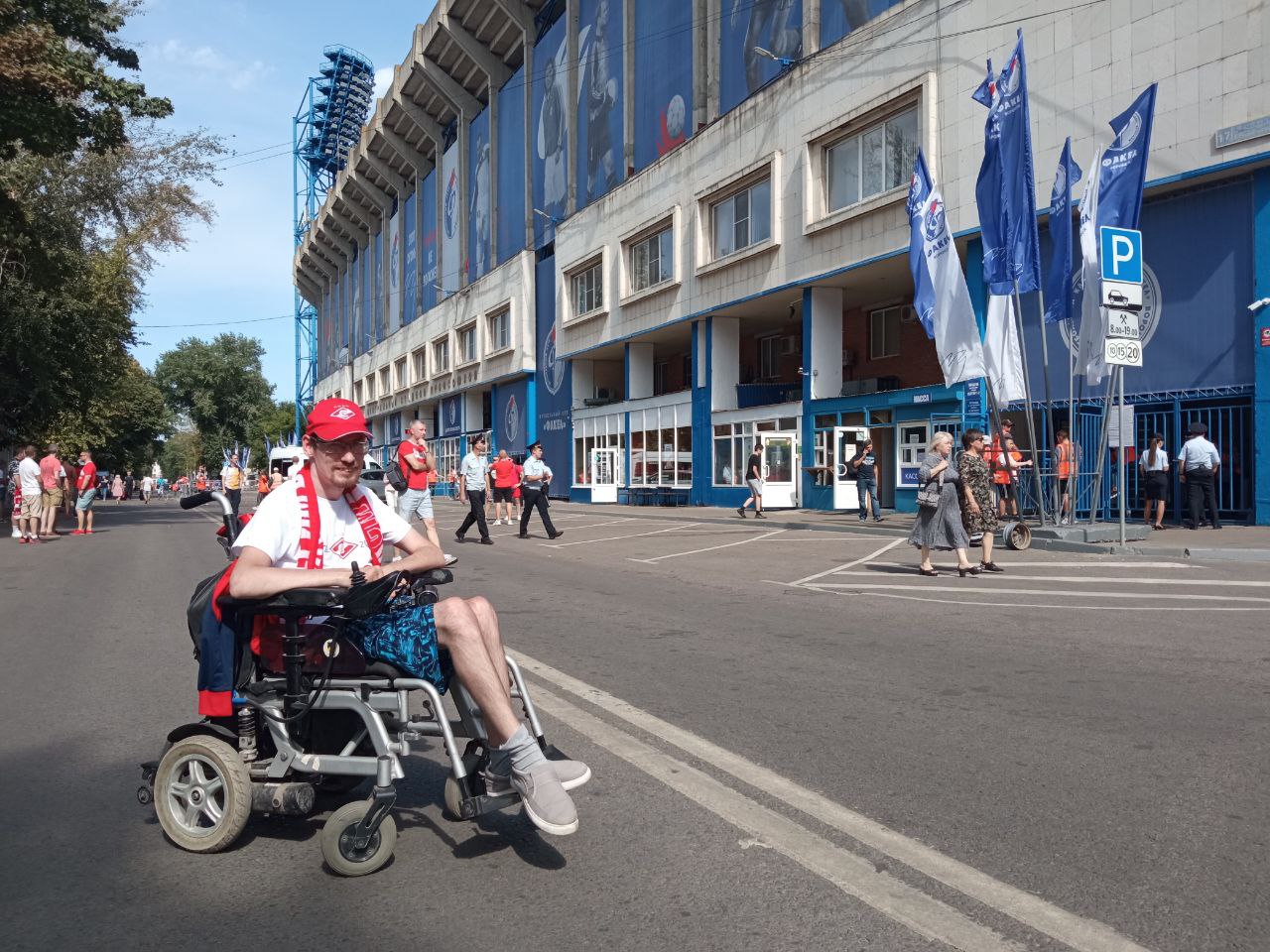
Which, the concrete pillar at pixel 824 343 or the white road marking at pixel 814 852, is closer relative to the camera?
the white road marking at pixel 814 852

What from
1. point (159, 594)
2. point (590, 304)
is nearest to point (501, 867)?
point (159, 594)

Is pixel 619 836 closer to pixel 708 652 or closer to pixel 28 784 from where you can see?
pixel 28 784

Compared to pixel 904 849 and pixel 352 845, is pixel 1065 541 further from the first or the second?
pixel 352 845

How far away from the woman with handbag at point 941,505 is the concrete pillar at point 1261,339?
8320 mm

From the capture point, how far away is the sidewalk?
12.7 metres

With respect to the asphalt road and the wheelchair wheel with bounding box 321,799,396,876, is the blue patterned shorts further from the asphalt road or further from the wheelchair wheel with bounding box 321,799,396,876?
the asphalt road

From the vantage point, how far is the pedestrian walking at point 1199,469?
52.0 feet

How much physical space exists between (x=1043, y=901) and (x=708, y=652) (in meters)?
4.03

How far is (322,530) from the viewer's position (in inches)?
142

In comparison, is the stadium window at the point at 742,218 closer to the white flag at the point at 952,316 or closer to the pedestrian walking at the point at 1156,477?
the white flag at the point at 952,316

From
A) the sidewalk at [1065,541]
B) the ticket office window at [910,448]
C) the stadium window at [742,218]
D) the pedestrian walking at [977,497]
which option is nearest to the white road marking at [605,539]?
the sidewalk at [1065,541]

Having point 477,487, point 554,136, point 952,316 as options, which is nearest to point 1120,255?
point 952,316

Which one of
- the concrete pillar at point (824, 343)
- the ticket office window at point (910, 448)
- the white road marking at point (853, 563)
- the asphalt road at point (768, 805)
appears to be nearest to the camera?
the asphalt road at point (768, 805)

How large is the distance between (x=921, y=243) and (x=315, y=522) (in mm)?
15202
